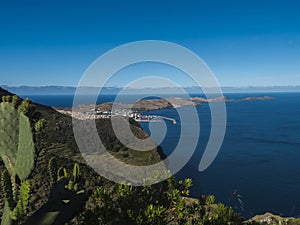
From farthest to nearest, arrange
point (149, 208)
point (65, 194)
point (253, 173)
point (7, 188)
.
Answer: point (253, 173) < point (7, 188) < point (149, 208) < point (65, 194)

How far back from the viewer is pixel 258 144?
5262 cm

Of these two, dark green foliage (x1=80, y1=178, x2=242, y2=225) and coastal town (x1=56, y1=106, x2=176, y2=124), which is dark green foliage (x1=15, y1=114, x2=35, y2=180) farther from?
coastal town (x1=56, y1=106, x2=176, y2=124)

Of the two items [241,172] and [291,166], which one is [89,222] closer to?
[241,172]

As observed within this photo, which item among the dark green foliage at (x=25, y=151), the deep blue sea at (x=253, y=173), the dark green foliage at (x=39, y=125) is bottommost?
the deep blue sea at (x=253, y=173)

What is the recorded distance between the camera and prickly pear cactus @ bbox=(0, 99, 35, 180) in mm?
3184

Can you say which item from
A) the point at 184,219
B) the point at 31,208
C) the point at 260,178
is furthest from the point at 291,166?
the point at 184,219

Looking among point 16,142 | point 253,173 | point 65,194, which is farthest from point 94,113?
point 65,194

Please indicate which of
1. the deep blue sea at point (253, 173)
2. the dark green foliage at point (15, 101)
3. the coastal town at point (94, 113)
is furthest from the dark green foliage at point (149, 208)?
the coastal town at point (94, 113)

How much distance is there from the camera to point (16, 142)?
3.46 m

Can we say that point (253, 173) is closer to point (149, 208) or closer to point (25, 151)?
point (149, 208)

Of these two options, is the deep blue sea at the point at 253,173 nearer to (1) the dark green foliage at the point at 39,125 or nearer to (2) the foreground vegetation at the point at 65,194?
Result: (2) the foreground vegetation at the point at 65,194

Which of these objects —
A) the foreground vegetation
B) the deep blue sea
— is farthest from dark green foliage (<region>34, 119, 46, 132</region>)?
the deep blue sea

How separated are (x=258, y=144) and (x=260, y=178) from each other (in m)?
18.9

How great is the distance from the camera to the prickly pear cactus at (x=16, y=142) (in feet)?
10.4
